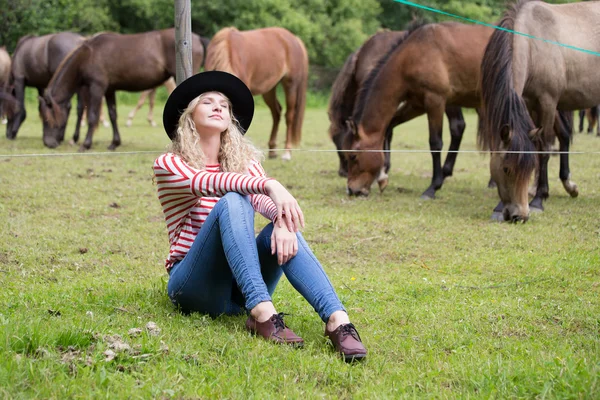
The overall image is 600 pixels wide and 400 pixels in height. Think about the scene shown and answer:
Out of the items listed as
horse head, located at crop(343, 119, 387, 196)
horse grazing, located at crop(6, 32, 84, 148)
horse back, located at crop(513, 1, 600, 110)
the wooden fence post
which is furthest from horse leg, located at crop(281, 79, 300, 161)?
the wooden fence post

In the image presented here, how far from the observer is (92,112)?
1207 centimetres

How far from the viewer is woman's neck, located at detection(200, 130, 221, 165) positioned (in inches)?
144

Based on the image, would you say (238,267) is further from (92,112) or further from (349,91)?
(92,112)

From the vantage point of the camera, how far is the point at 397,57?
8.32m

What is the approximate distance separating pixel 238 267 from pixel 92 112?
9.58 metres

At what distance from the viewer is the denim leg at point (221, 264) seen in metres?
3.19

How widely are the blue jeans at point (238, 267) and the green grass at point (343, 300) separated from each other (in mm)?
176

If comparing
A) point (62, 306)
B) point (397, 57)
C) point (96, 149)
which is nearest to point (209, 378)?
point (62, 306)

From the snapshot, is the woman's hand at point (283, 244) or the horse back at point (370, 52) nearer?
the woman's hand at point (283, 244)

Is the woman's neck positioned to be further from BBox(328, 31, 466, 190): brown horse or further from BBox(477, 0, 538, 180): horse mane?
BBox(328, 31, 466, 190): brown horse

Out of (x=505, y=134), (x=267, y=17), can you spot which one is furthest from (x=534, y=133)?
(x=267, y=17)

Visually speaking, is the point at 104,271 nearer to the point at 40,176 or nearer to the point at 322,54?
the point at 40,176

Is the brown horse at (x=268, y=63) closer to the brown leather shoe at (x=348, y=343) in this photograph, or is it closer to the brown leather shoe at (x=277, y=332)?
the brown leather shoe at (x=277, y=332)

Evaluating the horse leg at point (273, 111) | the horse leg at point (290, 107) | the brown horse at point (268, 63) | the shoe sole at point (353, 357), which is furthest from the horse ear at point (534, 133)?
the horse leg at point (273, 111)
